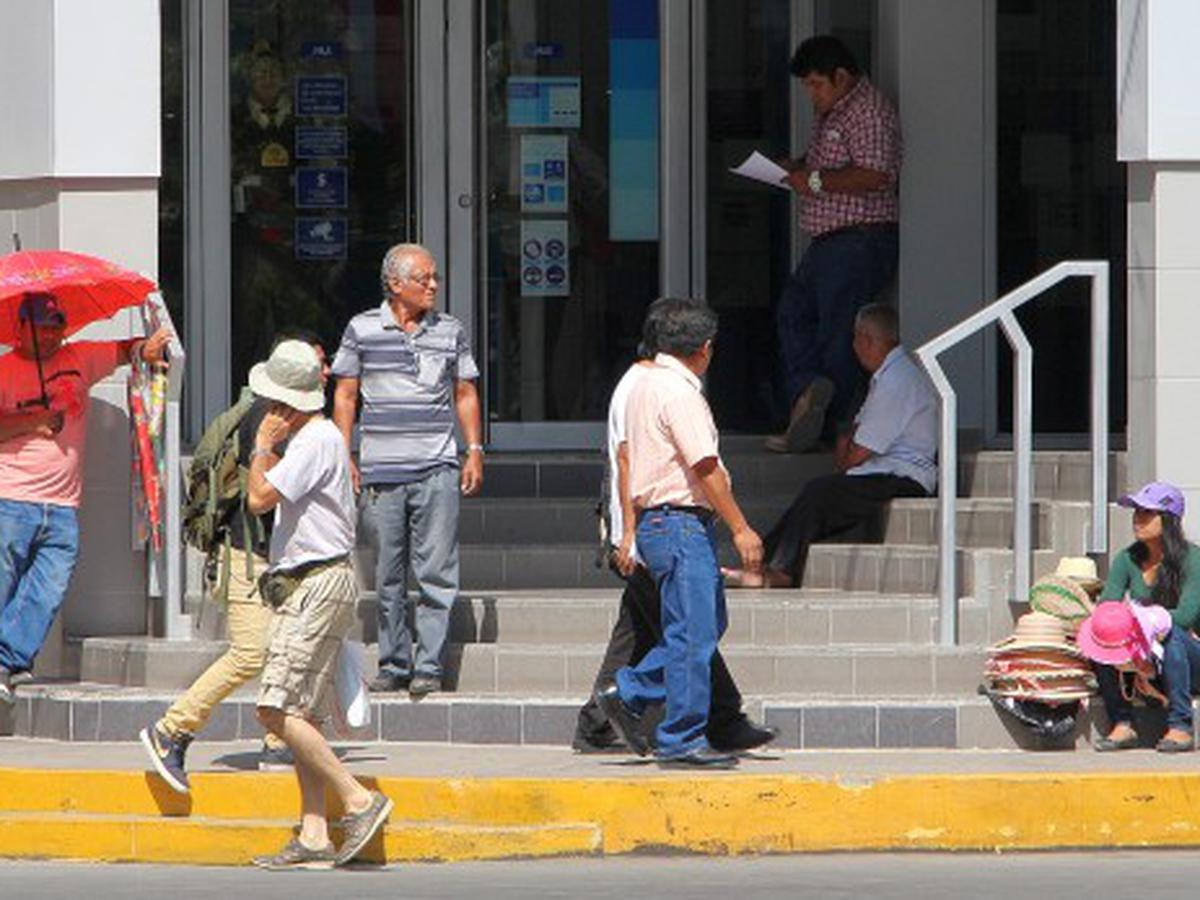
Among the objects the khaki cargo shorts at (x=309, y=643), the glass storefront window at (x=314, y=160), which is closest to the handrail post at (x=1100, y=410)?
the khaki cargo shorts at (x=309, y=643)

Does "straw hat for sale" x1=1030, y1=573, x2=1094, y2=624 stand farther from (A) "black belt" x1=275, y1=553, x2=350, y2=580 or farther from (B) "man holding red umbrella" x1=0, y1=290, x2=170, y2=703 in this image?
(B) "man holding red umbrella" x1=0, y1=290, x2=170, y2=703

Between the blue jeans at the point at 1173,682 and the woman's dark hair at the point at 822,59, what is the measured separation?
4.03 meters

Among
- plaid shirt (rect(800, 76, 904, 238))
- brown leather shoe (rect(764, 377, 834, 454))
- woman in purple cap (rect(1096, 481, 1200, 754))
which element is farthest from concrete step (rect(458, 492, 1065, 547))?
woman in purple cap (rect(1096, 481, 1200, 754))

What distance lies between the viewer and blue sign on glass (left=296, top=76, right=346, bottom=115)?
685 inches

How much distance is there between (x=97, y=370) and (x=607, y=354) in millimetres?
3786

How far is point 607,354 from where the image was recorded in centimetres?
1761

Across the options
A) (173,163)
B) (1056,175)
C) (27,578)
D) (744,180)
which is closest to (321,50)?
(173,163)

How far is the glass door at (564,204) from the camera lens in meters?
17.5

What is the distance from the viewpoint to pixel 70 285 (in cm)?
1395

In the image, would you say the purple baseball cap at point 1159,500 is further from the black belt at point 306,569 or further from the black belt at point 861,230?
the black belt at point 306,569

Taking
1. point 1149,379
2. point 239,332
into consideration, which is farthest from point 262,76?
point 1149,379

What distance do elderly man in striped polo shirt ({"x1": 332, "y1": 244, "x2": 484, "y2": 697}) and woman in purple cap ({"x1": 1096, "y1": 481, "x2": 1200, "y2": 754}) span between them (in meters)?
2.67

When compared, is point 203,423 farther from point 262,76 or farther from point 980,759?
point 980,759

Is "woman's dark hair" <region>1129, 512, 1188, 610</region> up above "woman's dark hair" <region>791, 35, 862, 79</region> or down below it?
below
